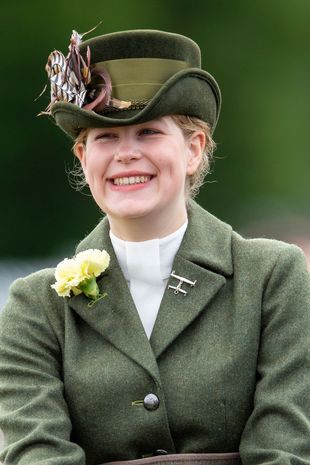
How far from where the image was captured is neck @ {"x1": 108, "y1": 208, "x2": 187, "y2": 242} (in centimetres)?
304

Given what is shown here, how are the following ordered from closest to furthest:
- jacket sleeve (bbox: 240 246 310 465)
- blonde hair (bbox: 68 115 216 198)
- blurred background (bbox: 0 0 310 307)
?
jacket sleeve (bbox: 240 246 310 465), blonde hair (bbox: 68 115 216 198), blurred background (bbox: 0 0 310 307)

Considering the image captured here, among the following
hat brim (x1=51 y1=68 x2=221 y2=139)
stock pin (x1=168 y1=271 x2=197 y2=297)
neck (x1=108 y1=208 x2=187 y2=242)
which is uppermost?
hat brim (x1=51 y1=68 x2=221 y2=139)

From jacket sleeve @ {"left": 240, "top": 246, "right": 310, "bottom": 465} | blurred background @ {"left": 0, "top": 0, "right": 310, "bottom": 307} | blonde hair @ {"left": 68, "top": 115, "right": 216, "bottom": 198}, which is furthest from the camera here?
blurred background @ {"left": 0, "top": 0, "right": 310, "bottom": 307}

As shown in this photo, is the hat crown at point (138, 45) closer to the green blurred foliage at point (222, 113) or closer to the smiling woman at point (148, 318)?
the smiling woman at point (148, 318)

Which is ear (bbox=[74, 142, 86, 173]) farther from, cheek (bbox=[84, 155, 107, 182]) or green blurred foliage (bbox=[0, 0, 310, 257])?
green blurred foliage (bbox=[0, 0, 310, 257])

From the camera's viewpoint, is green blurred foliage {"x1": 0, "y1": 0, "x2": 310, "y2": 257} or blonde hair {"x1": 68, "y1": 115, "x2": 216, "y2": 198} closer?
blonde hair {"x1": 68, "y1": 115, "x2": 216, "y2": 198}

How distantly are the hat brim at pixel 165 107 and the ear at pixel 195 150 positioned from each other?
49 millimetres

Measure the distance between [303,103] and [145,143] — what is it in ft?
17.6

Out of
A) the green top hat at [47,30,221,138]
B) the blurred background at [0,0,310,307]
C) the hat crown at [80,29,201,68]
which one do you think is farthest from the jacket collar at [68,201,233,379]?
the blurred background at [0,0,310,307]

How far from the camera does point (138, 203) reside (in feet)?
9.71

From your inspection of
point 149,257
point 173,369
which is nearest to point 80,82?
point 149,257

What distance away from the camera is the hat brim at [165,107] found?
2922 millimetres

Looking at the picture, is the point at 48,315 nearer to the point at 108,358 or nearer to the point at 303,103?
the point at 108,358

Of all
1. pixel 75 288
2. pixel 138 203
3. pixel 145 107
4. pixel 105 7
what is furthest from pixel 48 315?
pixel 105 7
